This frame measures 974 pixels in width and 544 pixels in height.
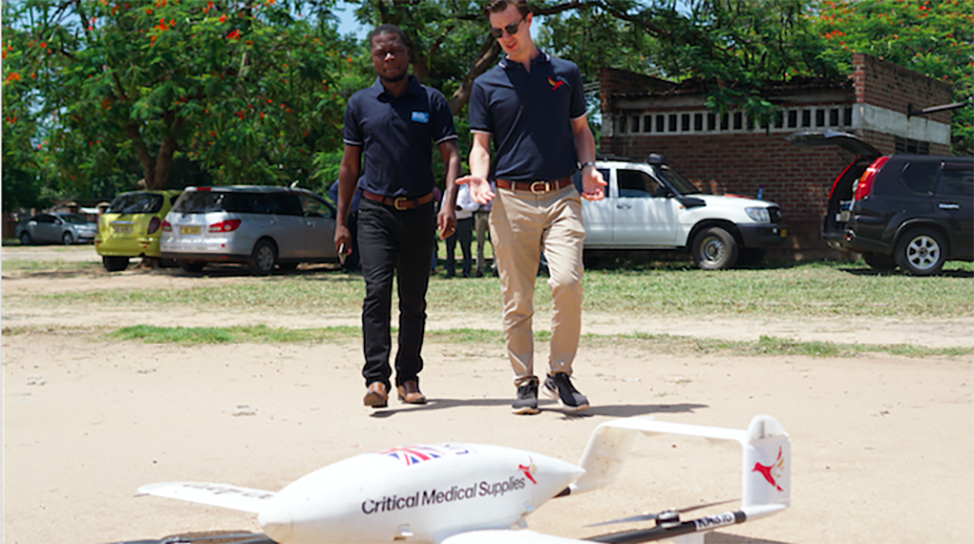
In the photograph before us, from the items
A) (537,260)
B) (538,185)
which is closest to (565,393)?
(537,260)

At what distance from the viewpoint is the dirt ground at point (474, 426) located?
3400 millimetres

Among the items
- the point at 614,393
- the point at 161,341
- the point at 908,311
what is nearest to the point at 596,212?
the point at 908,311

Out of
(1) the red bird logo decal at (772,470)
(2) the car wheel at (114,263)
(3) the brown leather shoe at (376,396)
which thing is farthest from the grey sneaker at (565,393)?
(2) the car wheel at (114,263)

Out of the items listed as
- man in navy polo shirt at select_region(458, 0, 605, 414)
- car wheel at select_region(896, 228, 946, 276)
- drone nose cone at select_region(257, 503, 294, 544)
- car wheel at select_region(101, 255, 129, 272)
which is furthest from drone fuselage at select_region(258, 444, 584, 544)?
car wheel at select_region(101, 255, 129, 272)

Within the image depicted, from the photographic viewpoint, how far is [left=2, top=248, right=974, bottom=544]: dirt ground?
3400 millimetres

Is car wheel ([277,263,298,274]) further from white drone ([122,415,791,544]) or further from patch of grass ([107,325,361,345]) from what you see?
white drone ([122,415,791,544])

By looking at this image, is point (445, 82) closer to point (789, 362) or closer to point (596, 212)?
point (596, 212)

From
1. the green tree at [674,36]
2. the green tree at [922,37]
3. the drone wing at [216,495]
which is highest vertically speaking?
the green tree at [922,37]

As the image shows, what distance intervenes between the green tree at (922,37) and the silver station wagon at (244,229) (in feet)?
58.9

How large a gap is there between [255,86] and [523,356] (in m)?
13.9

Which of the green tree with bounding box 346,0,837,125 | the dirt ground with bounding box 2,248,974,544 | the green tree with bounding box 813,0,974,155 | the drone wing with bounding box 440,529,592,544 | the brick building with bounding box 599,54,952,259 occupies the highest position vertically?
the green tree with bounding box 813,0,974,155

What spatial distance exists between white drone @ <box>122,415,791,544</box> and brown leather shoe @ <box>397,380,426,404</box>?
2.48 meters

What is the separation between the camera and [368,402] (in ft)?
16.8

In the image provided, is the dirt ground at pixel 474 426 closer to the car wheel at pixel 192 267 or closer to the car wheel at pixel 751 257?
the car wheel at pixel 751 257
